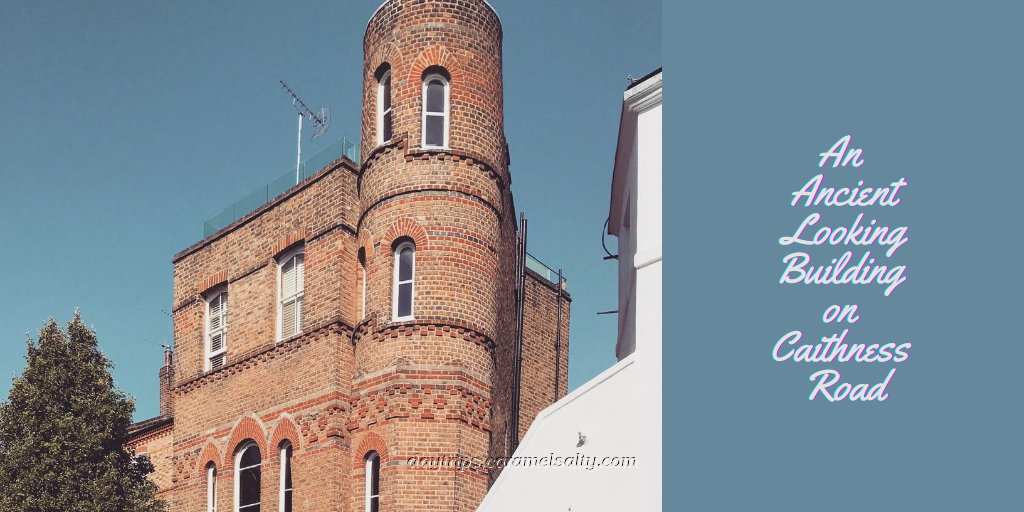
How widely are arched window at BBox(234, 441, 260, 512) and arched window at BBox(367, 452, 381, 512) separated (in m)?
3.07

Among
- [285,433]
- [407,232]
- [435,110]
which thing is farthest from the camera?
[285,433]

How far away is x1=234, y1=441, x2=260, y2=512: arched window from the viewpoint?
22344 millimetres

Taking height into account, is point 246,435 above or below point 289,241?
below

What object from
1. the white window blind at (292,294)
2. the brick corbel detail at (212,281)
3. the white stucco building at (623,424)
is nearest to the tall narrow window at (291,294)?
the white window blind at (292,294)

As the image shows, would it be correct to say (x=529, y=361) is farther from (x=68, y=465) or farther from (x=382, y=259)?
(x=68, y=465)

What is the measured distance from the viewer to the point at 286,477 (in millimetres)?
21656

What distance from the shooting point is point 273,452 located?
21.8 m

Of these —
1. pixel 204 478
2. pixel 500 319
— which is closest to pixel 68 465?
pixel 204 478

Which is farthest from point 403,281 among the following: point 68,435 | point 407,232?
point 68,435

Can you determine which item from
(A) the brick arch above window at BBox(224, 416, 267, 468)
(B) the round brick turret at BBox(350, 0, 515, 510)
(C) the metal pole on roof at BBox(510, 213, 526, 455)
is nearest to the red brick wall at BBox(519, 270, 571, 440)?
(C) the metal pole on roof at BBox(510, 213, 526, 455)

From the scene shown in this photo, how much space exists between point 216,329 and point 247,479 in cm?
361

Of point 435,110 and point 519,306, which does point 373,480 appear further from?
point 435,110

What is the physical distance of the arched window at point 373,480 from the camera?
2017cm

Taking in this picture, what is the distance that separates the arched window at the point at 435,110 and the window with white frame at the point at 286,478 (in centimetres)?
621
